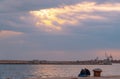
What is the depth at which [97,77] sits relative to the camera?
33688 mm

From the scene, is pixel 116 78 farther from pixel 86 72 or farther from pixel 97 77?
pixel 86 72

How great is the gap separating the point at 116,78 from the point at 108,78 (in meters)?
0.70

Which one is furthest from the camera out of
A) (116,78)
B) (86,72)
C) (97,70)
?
(86,72)

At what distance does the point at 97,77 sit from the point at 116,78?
5.75ft

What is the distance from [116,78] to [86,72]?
1028 cm

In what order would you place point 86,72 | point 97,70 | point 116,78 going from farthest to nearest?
point 86,72, point 97,70, point 116,78

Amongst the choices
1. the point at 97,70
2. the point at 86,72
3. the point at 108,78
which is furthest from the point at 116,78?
the point at 86,72

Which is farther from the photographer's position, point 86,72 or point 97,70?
point 86,72

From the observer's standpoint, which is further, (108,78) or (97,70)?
(97,70)

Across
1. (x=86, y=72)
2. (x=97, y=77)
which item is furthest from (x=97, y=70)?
(x=86, y=72)

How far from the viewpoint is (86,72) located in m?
42.8

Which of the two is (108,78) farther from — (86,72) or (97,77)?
(86,72)

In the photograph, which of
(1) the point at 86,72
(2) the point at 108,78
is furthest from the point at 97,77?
(1) the point at 86,72

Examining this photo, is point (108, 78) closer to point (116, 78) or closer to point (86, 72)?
point (116, 78)
